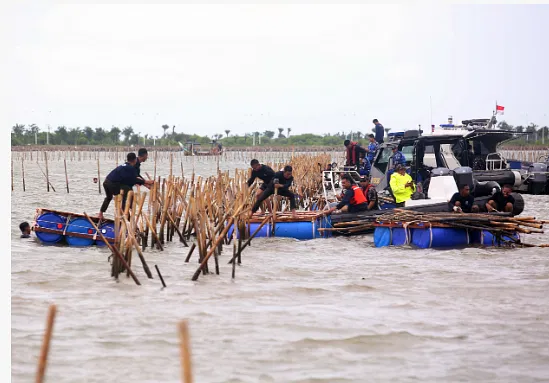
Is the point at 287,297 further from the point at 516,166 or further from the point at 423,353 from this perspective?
the point at 516,166

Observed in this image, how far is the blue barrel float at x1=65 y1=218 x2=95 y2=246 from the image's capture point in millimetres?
11141

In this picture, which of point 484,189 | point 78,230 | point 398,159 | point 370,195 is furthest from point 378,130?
point 78,230

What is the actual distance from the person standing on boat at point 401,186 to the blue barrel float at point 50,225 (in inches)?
221

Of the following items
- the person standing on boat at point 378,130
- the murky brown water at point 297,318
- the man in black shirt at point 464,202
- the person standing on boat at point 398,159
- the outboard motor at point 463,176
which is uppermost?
the person standing on boat at point 378,130

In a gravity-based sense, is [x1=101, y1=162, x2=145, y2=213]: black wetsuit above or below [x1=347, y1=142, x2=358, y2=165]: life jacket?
below

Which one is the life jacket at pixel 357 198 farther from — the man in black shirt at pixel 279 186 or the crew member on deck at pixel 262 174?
the crew member on deck at pixel 262 174

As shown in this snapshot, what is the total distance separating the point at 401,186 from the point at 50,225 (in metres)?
5.92

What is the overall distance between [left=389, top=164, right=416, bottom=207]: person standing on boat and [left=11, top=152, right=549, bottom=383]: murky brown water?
2501mm

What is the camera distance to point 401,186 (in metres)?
12.9

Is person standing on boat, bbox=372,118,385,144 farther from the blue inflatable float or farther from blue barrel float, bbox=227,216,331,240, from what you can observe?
the blue inflatable float

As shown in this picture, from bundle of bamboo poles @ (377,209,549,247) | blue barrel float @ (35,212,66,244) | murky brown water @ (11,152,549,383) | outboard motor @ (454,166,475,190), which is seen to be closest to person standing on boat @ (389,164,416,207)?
outboard motor @ (454,166,475,190)

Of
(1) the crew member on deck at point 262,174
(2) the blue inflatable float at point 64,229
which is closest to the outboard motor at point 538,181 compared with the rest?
(1) the crew member on deck at point 262,174

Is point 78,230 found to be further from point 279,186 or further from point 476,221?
point 476,221

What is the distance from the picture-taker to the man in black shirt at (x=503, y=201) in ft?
38.5
